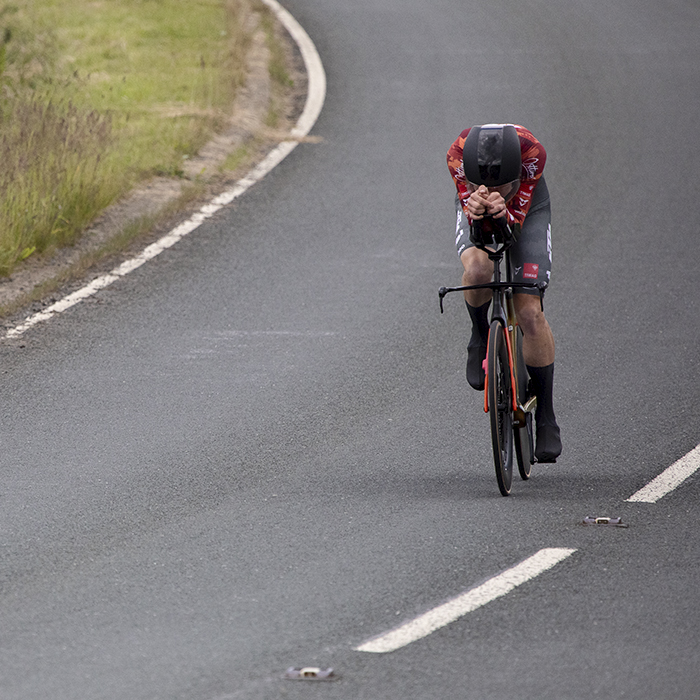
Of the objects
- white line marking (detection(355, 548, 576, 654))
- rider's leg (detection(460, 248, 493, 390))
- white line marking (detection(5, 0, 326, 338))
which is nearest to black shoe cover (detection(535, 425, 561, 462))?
rider's leg (detection(460, 248, 493, 390))

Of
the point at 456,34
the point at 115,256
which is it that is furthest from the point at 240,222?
the point at 456,34

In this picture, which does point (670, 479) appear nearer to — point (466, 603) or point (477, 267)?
point (477, 267)

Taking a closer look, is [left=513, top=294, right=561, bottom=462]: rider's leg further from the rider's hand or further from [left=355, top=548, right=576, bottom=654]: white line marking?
[left=355, top=548, right=576, bottom=654]: white line marking

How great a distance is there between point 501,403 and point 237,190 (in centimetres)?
681

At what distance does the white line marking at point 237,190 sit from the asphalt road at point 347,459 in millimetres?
155

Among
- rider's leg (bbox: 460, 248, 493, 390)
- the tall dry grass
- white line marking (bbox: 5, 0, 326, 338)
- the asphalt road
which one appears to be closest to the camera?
the asphalt road

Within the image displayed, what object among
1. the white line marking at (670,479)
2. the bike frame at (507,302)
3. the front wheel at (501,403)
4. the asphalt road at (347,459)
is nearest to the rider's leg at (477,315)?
the bike frame at (507,302)

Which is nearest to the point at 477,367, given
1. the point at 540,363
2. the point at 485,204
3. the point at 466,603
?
the point at 540,363

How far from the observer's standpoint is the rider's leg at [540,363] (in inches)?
253

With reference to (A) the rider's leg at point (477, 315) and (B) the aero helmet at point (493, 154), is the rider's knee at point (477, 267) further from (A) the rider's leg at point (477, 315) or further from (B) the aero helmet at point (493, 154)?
(B) the aero helmet at point (493, 154)

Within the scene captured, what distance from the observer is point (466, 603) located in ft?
16.0

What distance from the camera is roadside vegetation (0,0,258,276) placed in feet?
35.8

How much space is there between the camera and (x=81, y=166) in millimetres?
11484

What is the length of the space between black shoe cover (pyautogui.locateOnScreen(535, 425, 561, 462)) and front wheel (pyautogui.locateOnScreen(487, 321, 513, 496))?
209mm
